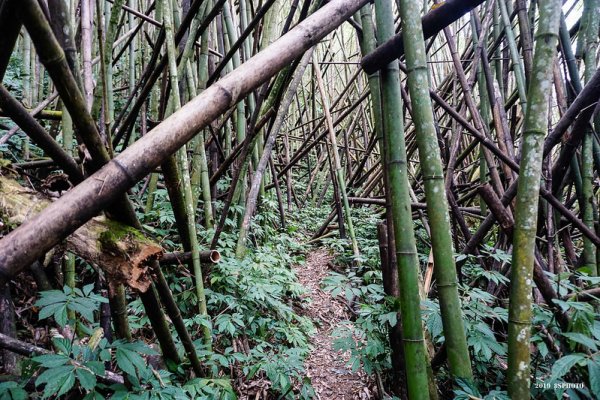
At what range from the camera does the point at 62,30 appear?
0.76 meters

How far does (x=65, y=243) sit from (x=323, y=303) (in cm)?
263

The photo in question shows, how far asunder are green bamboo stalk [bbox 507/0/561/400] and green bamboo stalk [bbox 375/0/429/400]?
0.85 ft

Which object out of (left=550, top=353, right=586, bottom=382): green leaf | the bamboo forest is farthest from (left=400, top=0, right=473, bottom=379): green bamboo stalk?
(left=550, top=353, right=586, bottom=382): green leaf

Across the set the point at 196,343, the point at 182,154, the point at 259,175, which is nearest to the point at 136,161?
the point at 182,154

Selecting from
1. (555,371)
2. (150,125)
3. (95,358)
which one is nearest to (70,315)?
(95,358)

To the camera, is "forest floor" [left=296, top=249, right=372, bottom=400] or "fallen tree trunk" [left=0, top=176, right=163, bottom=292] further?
"forest floor" [left=296, top=249, right=372, bottom=400]

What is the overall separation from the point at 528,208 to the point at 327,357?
6.01 ft

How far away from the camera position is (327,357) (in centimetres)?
239

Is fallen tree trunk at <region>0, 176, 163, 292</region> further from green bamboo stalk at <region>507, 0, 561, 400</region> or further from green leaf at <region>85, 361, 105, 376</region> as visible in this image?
green bamboo stalk at <region>507, 0, 561, 400</region>

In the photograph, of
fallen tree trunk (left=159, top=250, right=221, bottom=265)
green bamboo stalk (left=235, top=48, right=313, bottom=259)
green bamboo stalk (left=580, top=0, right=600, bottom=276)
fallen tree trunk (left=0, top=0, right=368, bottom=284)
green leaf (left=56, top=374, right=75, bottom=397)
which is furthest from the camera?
green bamboo stalk (left=235, top=48, right=313, bottom=259)

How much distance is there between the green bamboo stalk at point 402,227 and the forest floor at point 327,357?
95 centimetres

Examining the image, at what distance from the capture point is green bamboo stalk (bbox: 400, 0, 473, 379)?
41.3 inches

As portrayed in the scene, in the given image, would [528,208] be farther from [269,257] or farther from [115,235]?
[269,257]

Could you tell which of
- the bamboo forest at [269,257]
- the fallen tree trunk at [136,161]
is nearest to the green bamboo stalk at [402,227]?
the bamboo forest at [269,257]
